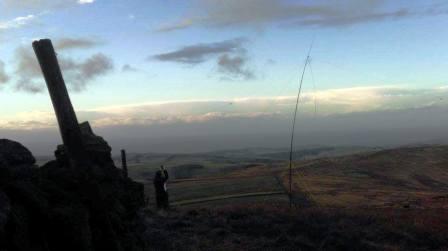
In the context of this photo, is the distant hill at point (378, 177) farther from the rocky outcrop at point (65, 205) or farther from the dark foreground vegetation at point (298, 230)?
the rocky outcrop at point (65, 205)

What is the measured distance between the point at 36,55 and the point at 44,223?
3.67 m

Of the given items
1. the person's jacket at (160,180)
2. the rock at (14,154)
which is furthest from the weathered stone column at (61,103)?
the person's jacket at (160,180)

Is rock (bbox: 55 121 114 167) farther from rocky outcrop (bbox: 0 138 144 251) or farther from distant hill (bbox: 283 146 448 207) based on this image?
distant hill (bbox: 283 146 448 207)

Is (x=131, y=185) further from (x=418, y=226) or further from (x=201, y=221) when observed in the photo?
(x=418, y=226)

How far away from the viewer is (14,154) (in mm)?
9641

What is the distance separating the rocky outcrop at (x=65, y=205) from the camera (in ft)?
24.6

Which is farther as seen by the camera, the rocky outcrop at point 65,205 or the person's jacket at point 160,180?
the person's jacket at point 160,180

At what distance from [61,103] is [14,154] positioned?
135 centimetres

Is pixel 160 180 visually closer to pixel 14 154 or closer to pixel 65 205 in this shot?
pixel 14 154

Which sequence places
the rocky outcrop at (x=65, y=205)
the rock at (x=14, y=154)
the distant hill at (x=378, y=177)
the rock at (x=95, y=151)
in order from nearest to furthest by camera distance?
the rocky outcrop at (x=65, y=205) < the rock at (x=14, y=154) < the rock at (x=95, y=151) < the distant hill at (x=378, y=177)

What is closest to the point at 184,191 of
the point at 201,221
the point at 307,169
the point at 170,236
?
the point at 307,169

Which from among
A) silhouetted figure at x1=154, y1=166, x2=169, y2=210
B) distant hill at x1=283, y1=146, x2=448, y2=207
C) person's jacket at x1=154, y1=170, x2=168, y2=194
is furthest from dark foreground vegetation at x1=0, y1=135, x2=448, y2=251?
distant hill at x1=283, y1=146, x2=448, y2=207

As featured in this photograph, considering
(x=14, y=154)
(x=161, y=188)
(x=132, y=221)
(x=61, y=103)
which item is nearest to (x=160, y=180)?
(x=161, y=188)

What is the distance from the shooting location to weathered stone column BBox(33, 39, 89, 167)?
10.0 meters
